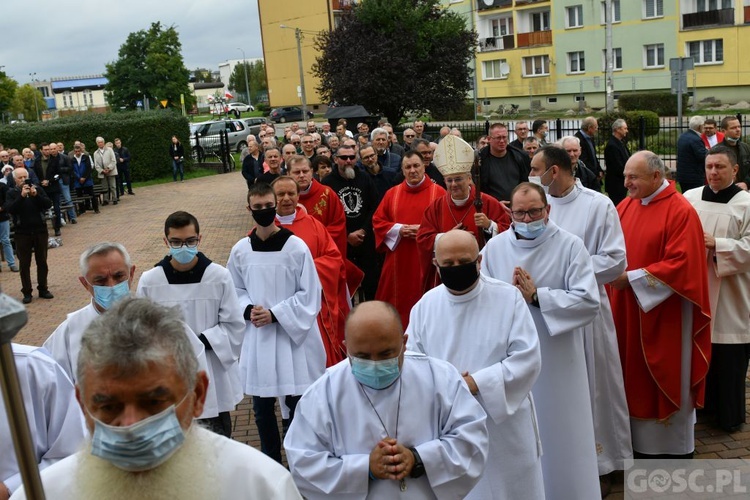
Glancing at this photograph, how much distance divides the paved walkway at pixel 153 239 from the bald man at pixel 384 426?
2859 millimetres

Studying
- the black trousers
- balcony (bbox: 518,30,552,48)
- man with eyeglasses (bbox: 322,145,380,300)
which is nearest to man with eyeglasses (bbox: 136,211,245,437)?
man with eyeglasses (bbox: 322,145,380,300)

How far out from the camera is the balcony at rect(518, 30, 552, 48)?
5097 centimetres

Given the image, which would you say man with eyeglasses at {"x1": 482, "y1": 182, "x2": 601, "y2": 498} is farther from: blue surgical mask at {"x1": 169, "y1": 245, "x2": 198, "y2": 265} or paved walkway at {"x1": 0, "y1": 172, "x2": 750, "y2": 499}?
blue surgical mask at {"x1": 169, "y1": 245, "x2": 198, "y2": 265}

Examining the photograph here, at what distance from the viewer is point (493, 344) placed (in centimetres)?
454

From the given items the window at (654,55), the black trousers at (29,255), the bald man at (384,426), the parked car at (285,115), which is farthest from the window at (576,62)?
the bald man at (384,426)

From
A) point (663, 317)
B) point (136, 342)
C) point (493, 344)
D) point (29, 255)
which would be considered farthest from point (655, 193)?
point (29, 255)

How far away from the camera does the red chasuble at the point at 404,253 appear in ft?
29.2

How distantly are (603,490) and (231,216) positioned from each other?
16.7 m

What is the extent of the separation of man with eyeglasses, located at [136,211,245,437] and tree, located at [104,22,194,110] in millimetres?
45555

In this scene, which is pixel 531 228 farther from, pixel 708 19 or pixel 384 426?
pixel 708 19

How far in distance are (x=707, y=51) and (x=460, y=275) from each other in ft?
143

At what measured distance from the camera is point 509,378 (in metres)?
4.41

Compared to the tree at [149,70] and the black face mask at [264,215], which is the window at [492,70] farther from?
the black face mask at [264,215]

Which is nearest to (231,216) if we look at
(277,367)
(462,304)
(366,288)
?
(366,288)
